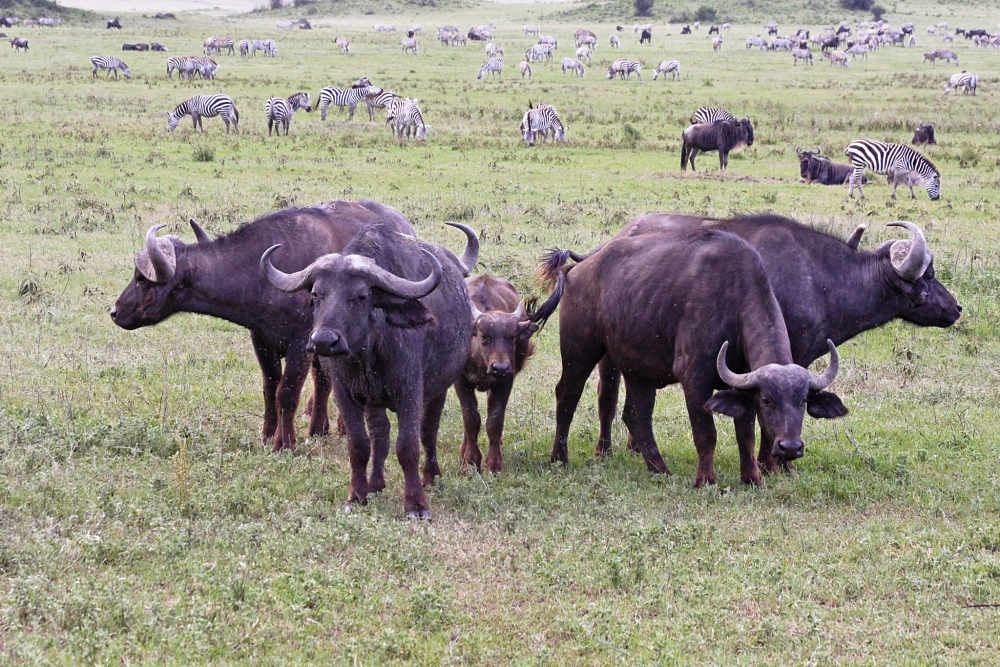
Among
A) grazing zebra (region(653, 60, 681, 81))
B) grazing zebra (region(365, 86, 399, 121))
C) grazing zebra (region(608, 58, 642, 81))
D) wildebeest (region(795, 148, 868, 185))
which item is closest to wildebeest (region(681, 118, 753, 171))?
wildebeest (region(795, 148, 868, 185))

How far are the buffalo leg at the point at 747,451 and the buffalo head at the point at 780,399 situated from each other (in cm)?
38

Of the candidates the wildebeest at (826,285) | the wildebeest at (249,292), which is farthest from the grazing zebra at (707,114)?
the wildebeest at (249,292)

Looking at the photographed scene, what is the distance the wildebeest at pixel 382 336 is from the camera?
21.6 feet

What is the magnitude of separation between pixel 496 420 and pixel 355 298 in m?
2.21

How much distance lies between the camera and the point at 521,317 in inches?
334

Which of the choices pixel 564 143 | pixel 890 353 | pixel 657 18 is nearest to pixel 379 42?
pixel 657 18

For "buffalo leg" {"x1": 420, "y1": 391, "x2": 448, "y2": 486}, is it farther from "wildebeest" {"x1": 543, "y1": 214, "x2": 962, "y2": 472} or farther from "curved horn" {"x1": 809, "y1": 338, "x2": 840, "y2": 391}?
"curved horn" {"x1": 809, "y1": 338, "x2": 840, "y2": 391}

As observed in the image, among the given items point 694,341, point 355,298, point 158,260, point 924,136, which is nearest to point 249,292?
point 158,260

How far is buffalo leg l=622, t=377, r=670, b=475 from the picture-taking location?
27.6 ft

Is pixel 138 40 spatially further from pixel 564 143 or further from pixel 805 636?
pixel 805 636

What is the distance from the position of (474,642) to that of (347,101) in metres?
32.2

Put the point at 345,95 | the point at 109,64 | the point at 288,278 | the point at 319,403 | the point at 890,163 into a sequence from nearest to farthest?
1. the point at 288,278
2. the point at 319,403
3. the point at 890,163
4. the point at 345,95
5. the point at 109,64

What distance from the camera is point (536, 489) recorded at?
780 centimetres

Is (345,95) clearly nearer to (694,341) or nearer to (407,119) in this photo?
(407,119)
